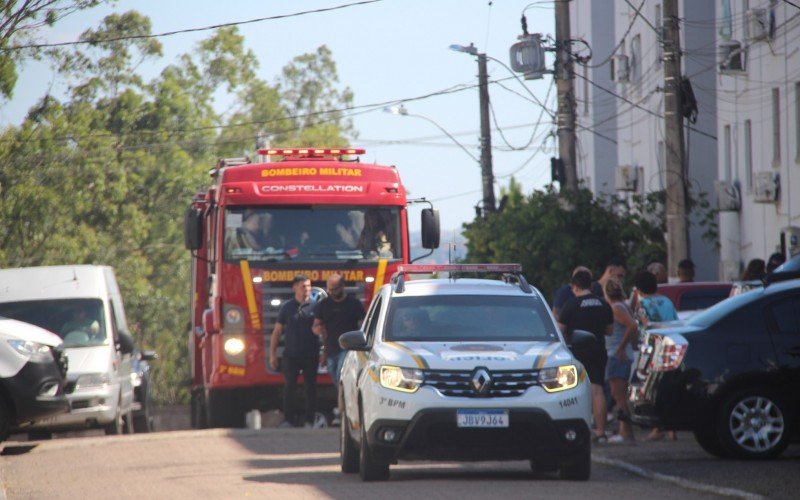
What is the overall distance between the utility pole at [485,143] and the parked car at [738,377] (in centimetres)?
2613

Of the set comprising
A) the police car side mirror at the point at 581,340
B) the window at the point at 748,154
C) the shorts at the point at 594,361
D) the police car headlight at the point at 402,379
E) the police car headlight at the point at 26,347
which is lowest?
the shorts at the point at 594,361

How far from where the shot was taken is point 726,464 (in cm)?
1460

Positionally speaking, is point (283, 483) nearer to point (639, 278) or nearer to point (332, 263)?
point (639, 278)

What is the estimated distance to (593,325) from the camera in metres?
17.0

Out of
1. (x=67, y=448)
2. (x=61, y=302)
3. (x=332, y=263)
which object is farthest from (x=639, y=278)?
(x=61, y=302)

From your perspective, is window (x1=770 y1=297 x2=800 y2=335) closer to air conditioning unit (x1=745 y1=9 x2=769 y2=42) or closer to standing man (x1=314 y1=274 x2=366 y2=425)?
standing man (x1=314 y1=274 x2=366 y2=425)

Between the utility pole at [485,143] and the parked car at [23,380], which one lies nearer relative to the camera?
the parked car at [23,380]

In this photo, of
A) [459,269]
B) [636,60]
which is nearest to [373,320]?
[459,269]

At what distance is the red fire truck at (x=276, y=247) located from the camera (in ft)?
68.1

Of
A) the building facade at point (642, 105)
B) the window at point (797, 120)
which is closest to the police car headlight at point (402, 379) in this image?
the window at point (797, 120)

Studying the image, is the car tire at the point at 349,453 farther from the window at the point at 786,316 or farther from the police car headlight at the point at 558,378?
the window at the point at 786,316

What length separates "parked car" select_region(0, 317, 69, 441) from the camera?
59.8 feet

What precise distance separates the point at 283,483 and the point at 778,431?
14.4 ft

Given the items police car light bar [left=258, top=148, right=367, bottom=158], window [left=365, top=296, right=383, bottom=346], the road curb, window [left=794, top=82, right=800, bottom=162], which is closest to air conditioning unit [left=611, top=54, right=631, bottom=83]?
window [left=794, top=82, right=800, bottom=162]
